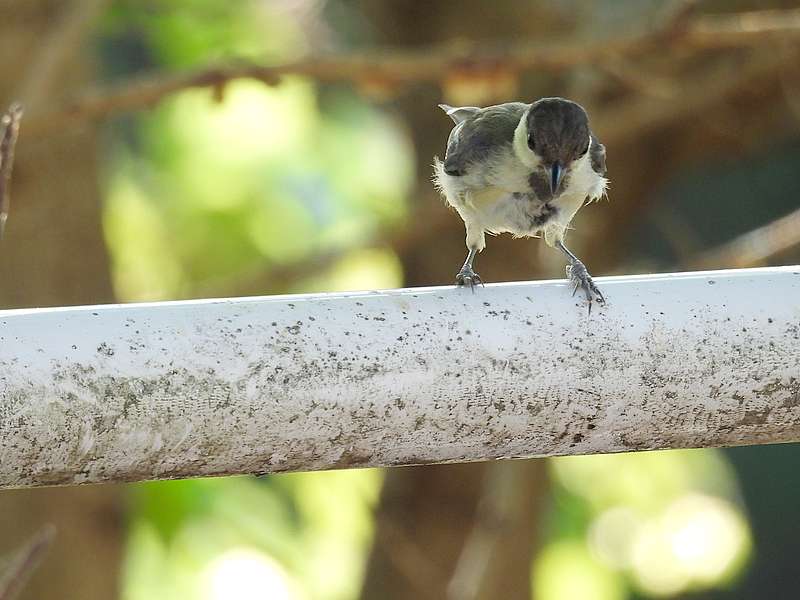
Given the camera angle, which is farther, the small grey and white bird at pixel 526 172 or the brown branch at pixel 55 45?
the brown branch at pixel 55 45

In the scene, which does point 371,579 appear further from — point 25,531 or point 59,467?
point 59,467

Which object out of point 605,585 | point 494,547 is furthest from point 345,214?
point 494,547

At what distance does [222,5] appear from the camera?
656 centimetres

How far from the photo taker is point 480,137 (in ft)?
9.09

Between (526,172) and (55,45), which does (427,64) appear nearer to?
(526,172)

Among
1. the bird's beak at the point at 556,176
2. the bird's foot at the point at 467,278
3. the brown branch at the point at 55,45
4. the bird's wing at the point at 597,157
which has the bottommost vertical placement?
the bird's foot at the point at 467,278

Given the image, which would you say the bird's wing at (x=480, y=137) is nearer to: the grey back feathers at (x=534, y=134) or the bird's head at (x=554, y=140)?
the grey back feathers at (x=534, y=134)

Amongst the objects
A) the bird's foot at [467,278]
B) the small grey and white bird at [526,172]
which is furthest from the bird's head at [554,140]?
the bird's foot at [467,278]

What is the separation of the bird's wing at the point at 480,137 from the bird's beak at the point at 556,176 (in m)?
0.18

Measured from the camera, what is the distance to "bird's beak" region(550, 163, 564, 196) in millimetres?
2551

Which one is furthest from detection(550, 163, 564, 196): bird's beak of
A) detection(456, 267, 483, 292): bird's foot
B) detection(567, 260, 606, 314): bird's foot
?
detection(567, 260, 606, 314): bird's foot

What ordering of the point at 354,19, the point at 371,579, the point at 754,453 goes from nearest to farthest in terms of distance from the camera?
1. the point at 371,579
2. the point at 354,19
3. the point at 754,453

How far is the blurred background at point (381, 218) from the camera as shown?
12.4ft

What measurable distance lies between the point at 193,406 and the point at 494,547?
10.2 feet
